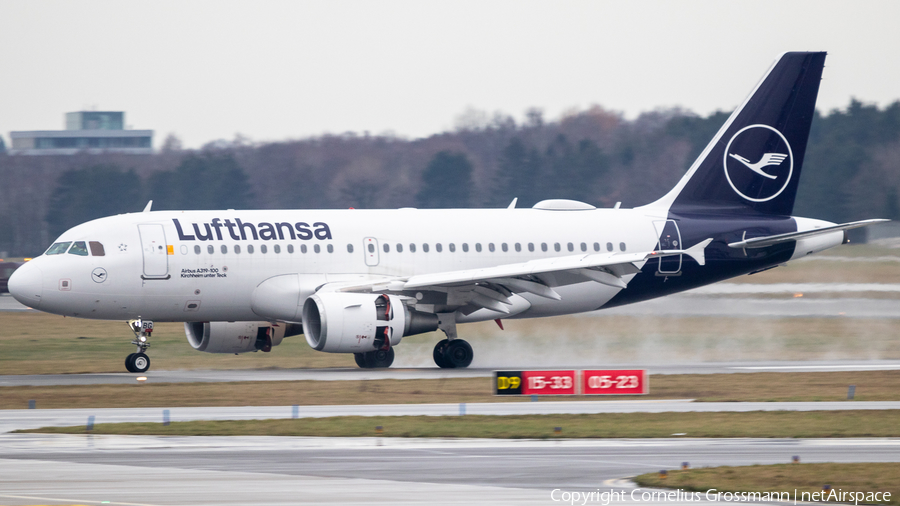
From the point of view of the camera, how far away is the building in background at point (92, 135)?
11994cm

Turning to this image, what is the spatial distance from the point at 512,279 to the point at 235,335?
786 cm

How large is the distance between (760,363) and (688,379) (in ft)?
19.2

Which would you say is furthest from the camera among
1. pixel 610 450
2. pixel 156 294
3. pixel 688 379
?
pixel 156 294

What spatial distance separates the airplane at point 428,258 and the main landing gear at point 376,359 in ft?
0.16

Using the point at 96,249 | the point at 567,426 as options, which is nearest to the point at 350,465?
the point at 567,426

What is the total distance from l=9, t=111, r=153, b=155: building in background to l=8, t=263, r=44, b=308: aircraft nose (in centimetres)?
9071

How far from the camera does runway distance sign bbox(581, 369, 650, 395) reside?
964 inches

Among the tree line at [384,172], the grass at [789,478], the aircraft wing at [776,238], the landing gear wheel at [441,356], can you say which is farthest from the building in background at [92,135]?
the grass at [789,478]

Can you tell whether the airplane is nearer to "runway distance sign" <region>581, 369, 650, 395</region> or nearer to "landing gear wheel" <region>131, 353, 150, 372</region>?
"landing gear wheel" <region>131, 353, 150, 372</region>

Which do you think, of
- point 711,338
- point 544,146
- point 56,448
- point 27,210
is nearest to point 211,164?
point 27,210

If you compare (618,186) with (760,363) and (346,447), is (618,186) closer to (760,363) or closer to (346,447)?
(760,363)

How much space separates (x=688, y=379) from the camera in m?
28.1

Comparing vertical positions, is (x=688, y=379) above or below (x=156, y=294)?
below

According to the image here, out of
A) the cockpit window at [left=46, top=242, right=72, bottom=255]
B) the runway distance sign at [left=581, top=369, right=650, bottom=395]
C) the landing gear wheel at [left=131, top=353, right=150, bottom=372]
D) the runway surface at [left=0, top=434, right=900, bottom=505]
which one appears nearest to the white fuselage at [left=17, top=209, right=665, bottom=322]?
the cockpit window at [left=46, top=242, right=72, bottom=255]
